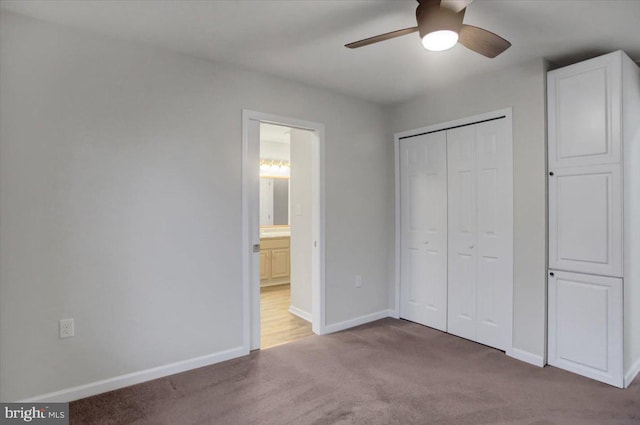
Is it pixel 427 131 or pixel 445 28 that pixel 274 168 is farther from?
pixel 445 28

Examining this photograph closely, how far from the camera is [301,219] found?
401cm

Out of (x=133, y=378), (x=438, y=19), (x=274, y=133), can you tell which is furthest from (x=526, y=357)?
(x=274, y=133)

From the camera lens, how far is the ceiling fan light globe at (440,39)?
179 centimetres

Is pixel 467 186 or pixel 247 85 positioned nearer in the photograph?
pixel 247 85

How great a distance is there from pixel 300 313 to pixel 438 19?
322 centimetres

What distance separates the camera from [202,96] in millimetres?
2730

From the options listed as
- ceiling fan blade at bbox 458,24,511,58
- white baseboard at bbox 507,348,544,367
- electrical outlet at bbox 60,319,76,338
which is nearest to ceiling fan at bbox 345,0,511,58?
ceiling fan blade at bbox 458,24,511,58

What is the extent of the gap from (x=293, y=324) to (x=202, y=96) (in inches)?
96.1

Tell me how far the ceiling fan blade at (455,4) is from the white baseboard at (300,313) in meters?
3.14

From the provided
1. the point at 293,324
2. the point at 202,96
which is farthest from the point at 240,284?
the point at 202,96

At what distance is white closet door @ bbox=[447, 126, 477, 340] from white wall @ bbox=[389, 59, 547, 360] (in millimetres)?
380

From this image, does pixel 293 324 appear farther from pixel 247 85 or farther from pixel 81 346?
pixel 247 85

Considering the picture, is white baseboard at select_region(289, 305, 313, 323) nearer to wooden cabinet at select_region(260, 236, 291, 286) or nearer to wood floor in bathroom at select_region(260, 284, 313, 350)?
wood floor in bathroom at select_region(260, 284, 313, 350)

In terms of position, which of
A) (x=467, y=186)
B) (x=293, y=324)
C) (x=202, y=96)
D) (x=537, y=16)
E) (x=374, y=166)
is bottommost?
(x=293, y=324)
